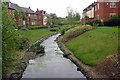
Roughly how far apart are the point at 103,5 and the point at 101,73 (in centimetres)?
2702

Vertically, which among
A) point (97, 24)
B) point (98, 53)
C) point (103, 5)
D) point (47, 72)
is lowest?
point (47, 72)

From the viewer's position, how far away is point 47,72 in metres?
11.8

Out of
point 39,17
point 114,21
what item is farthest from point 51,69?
point 39,17

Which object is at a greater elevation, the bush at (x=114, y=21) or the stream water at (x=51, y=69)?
the bush at (x=114, y=21)

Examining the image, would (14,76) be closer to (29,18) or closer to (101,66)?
(101,66)

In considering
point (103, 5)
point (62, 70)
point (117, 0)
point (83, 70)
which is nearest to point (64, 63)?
point (62, 70)

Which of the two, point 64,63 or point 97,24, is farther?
point 97,24

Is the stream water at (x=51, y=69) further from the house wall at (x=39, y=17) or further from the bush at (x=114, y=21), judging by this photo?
the house wall at (x=39, y=17)

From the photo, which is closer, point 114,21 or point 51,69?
point 51,69

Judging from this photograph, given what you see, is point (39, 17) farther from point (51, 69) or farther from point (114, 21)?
point (51, 69)

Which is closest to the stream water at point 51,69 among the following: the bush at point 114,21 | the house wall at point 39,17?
the bush at point 114,21

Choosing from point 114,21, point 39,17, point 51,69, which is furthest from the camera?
point 39,17

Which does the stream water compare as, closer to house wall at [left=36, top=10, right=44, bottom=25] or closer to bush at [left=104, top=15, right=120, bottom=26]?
bush at [left=104, top=15, right=120, bottom=26]

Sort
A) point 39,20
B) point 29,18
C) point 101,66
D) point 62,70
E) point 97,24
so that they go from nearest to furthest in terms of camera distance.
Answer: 1. point 101,66
2. point 62,70
3. point 97,24
4. point 29,18
5. point 39,20
